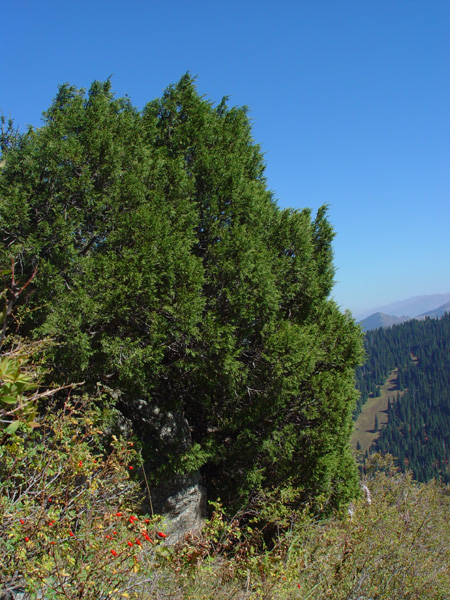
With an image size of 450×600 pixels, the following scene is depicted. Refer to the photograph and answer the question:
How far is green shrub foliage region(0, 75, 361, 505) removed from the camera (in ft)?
20.7

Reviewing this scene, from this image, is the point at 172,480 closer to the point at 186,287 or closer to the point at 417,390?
the point at 186,287

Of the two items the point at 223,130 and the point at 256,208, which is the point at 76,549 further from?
the point at 223,130

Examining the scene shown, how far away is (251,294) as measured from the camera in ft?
24.8

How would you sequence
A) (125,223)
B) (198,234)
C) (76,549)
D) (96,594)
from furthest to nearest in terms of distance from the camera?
(198,234) → (125,223) → (76,549) → (96,594)

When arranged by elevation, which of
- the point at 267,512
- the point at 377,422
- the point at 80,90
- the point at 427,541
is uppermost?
the point at 80,90

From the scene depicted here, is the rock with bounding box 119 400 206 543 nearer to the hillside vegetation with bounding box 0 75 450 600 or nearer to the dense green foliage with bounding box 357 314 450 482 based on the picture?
the hillside vegetation with bounding box 0 75 450 600

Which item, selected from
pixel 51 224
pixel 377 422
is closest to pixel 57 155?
pixel 51 224

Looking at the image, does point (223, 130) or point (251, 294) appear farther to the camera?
point (223, 130)

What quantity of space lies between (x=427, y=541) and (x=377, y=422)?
484ft

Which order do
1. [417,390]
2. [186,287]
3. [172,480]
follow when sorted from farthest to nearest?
[417,390]
[172,480]
[186,287]

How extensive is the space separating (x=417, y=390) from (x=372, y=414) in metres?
20.0

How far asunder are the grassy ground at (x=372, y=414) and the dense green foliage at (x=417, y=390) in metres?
3.44

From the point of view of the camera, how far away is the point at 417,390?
15150cm

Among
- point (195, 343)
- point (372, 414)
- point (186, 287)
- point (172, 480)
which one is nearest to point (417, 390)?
point (372, 414)
